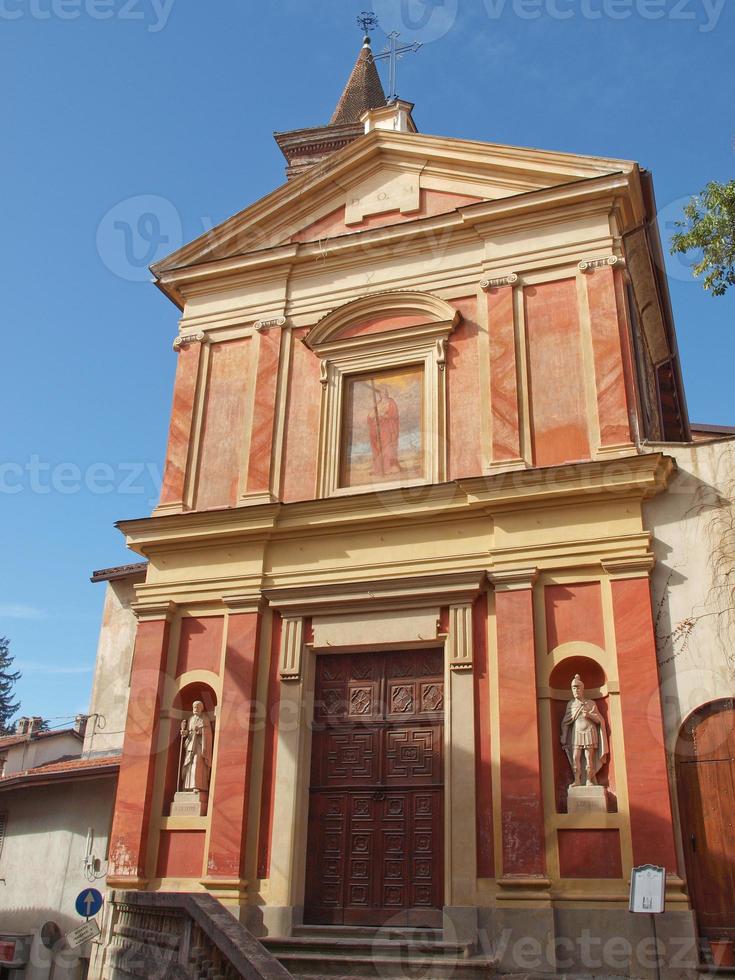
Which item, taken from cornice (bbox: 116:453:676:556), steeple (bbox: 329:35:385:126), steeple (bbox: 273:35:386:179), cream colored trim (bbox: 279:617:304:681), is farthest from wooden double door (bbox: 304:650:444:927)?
steeple (bbox: 329:35:385:126)

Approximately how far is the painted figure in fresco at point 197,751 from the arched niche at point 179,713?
0.38 ft

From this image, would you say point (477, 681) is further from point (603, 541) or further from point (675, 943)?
point (675, 943)

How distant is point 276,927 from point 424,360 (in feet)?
22.9

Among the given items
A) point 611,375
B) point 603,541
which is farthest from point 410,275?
point 603,541

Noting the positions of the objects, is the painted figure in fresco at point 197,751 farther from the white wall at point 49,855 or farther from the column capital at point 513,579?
the white wall at point 49,855

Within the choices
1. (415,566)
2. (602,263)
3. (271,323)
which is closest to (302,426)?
(271,323)

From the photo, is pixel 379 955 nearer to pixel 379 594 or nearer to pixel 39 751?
pixel 379 594

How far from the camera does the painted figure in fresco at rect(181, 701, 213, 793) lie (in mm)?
11492

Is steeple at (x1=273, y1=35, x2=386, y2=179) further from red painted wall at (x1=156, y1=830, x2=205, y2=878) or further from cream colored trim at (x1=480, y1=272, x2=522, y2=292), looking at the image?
red painted wall at (x1=156, y1=830, x2=205, y2=878)

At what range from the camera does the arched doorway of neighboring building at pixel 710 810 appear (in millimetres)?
8992

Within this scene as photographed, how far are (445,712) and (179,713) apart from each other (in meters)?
3.50

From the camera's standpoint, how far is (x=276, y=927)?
10.3 meters

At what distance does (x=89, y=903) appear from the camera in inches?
425

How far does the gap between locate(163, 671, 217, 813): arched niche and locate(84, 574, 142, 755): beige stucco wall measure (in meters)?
6.83
